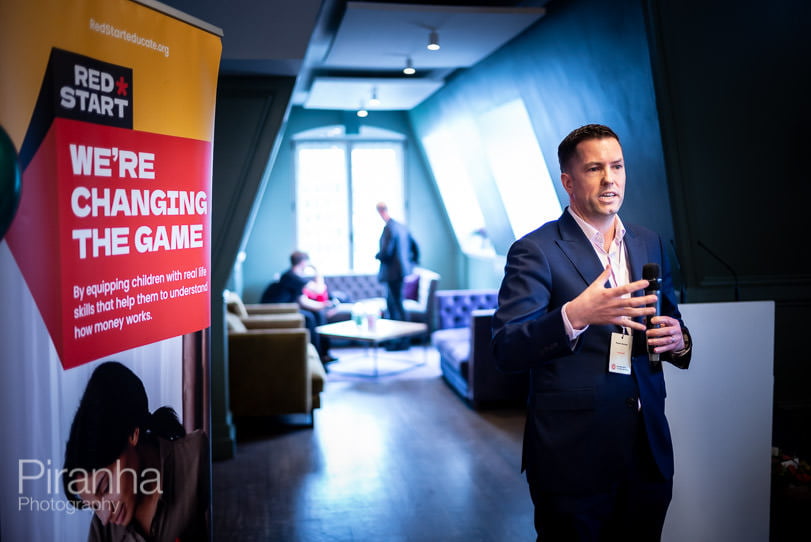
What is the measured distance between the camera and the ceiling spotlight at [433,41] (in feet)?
18.0

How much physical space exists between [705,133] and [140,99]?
3.16 metres

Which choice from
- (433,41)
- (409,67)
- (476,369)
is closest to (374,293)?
(476,369)

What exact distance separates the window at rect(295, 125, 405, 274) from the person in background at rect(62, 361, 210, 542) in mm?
8524

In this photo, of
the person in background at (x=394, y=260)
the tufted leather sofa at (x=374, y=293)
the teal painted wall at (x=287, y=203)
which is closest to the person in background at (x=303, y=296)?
the tufted leather sofa at (x=374, y=293)

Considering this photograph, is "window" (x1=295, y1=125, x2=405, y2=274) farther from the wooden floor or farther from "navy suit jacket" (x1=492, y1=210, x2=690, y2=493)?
"navy suit jacket" (x1=492, y1=210, x2=690, y2=493)

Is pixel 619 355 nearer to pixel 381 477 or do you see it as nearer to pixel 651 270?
pixel 651 270

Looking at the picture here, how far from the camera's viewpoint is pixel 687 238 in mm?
4289

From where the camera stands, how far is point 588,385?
6.77ft

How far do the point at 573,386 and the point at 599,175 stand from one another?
61 centimetres

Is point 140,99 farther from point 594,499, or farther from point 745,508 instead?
point 745,508

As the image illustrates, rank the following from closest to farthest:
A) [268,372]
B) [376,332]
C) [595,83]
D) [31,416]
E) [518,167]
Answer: [31,416], [595,83], [268,372], [376,332], [518,167]

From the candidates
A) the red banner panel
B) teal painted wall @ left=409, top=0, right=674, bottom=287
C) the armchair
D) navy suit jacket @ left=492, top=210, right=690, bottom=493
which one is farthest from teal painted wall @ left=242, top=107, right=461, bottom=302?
navy suit jacket @ left=492, top=210, right=690, bottom=493

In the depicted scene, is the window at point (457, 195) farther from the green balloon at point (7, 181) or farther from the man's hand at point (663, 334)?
the green balloon at point (7, 181)

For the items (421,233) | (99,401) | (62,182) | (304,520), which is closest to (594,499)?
(99,401)
